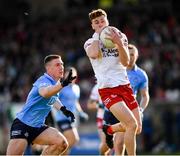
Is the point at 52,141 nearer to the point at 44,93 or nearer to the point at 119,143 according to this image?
the point at 44,93

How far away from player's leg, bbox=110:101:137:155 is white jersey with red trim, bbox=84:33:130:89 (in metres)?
0.41

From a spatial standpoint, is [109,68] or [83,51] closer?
[109,68]

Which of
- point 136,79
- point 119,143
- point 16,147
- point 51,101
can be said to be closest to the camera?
point 16,147

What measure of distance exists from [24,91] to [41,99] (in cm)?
1225

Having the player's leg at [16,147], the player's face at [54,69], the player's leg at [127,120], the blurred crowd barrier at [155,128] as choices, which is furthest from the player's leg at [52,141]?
the blurred crowd barrier at [155,128]

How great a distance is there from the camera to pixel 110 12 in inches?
1220

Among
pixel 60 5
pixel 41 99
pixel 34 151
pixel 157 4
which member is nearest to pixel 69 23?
pixel 60 5

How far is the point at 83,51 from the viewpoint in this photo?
27.9 m

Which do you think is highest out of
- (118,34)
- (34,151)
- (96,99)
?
(118,34)

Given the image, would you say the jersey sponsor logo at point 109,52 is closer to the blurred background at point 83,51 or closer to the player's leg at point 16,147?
the player's leg at point 16,147

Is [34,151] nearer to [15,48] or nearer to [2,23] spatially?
[15,48]

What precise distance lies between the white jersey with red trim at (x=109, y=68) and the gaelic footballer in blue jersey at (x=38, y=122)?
0.72 metres

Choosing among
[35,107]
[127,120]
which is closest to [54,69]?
[35,107]

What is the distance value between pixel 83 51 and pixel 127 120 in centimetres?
1505
